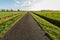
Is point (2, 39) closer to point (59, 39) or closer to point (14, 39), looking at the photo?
point (14, 39)

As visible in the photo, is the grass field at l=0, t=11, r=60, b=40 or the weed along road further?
the grass field at l=0, t=11, r=60, b=40

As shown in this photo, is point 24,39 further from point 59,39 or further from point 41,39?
point 59,39

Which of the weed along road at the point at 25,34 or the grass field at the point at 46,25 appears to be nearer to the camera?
the weed along road at the point at 25,34

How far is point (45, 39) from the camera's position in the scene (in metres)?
13.0

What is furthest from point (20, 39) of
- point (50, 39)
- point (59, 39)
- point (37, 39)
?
point (59, 39)

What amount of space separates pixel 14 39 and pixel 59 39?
4.16 meters

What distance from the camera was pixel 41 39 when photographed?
1307 cm

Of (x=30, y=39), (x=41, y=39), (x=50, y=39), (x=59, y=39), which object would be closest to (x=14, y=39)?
(x=30, y=39)

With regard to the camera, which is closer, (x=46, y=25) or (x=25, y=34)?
(x=25, y=34)

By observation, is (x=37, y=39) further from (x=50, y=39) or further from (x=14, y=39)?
(x=14, y=39)

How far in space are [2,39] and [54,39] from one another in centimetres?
487

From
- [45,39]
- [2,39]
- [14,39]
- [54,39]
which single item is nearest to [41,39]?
[45,39]

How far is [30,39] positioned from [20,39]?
3.06 feet

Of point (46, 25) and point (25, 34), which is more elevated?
point (25, 34)
